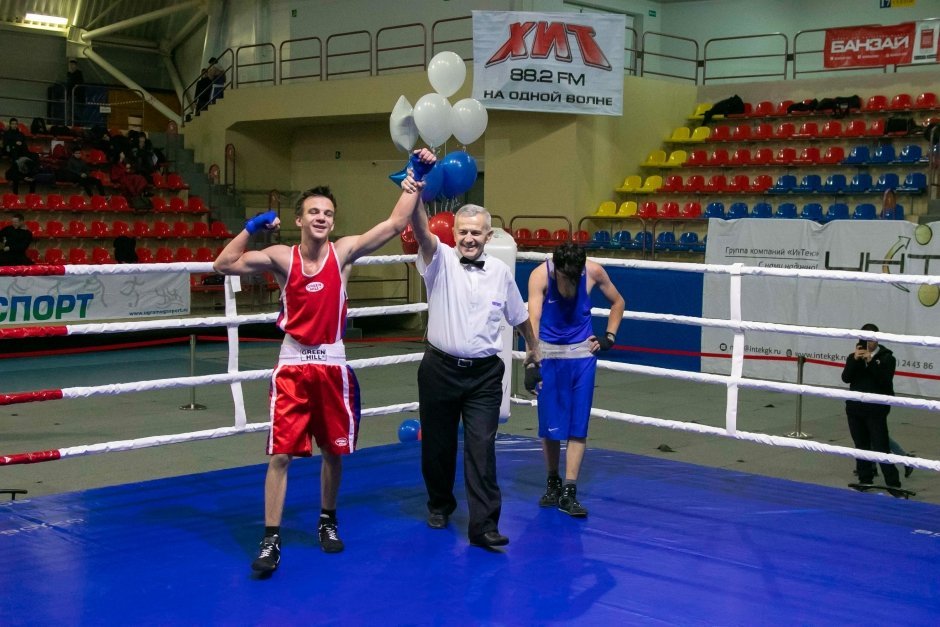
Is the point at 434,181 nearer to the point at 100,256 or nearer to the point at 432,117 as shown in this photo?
the point at 432,117

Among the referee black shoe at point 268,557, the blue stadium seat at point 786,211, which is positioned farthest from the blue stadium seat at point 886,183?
the referee black shoe at point 268,557

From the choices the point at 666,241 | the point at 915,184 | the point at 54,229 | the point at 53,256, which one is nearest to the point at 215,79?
the point at 54,229

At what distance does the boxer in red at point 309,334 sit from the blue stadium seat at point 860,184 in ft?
39.5

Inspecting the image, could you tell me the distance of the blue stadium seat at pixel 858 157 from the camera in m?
15.5

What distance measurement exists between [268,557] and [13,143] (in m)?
14.6

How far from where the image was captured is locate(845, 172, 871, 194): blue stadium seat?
49.9 feet

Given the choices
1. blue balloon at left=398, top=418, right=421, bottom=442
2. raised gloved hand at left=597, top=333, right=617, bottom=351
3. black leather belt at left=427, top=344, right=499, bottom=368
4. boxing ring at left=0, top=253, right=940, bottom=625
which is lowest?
boxing ring at left=0, top=253, right=940, bottom=625

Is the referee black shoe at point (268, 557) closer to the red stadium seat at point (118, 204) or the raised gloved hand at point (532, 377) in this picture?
the raised gloved hand at point (532, 377)

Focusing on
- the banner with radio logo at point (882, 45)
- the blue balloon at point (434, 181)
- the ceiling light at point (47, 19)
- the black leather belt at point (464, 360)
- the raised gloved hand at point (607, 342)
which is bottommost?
the black leather belt at point (464, 360)

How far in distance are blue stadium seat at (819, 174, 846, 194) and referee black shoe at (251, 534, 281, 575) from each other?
41.8 feet

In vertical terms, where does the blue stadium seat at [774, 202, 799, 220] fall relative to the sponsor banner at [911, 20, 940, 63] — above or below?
below

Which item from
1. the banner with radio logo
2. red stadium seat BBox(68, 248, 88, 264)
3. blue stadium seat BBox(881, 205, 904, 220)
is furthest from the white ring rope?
the banner with radio logo

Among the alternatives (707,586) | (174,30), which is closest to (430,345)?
(707,586)

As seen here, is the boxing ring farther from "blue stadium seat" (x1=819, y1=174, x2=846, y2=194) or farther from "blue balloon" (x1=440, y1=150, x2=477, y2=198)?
"blue stadium seat" (x1=819, y1=174, x2=846, y2=194)
